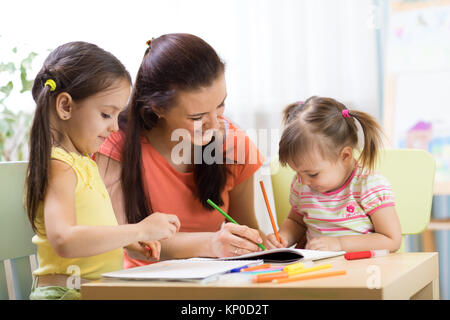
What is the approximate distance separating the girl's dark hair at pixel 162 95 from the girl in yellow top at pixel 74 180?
124 millimetres

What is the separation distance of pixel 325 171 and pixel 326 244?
0.16 metres

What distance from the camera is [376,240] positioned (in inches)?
42.6

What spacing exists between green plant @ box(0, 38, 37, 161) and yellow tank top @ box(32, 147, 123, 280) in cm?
109

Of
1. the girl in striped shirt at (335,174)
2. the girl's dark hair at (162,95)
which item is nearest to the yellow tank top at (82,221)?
the girl's dark hair at (162,95)

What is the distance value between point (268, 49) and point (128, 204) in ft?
3.81

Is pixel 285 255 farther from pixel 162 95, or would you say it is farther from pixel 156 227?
pixel 162 95

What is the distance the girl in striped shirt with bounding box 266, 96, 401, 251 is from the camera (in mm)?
1123

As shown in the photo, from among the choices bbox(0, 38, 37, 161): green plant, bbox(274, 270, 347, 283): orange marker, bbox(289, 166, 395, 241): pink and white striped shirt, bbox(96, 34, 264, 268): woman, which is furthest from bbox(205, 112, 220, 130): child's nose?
bbox(0, 38, 37, 161): green plant

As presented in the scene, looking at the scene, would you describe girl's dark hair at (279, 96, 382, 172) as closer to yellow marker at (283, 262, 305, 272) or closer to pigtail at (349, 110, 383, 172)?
pigtail at (349, 110, 383, 172)

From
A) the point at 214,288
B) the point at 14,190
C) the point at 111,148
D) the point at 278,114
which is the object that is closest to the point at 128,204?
the point at 111,148

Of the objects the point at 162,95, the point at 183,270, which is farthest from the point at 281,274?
the point at 162,95

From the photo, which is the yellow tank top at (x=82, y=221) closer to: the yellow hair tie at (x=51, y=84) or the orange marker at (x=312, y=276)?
the yellow hair tie at (x=51, y=84)

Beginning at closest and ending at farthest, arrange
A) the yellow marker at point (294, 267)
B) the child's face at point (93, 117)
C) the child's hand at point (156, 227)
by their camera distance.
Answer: the yellow marker at point (294, 267), the child's hand at point (156, 227), the child's face at point (93, 117)

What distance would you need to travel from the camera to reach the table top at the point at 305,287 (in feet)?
2.21
